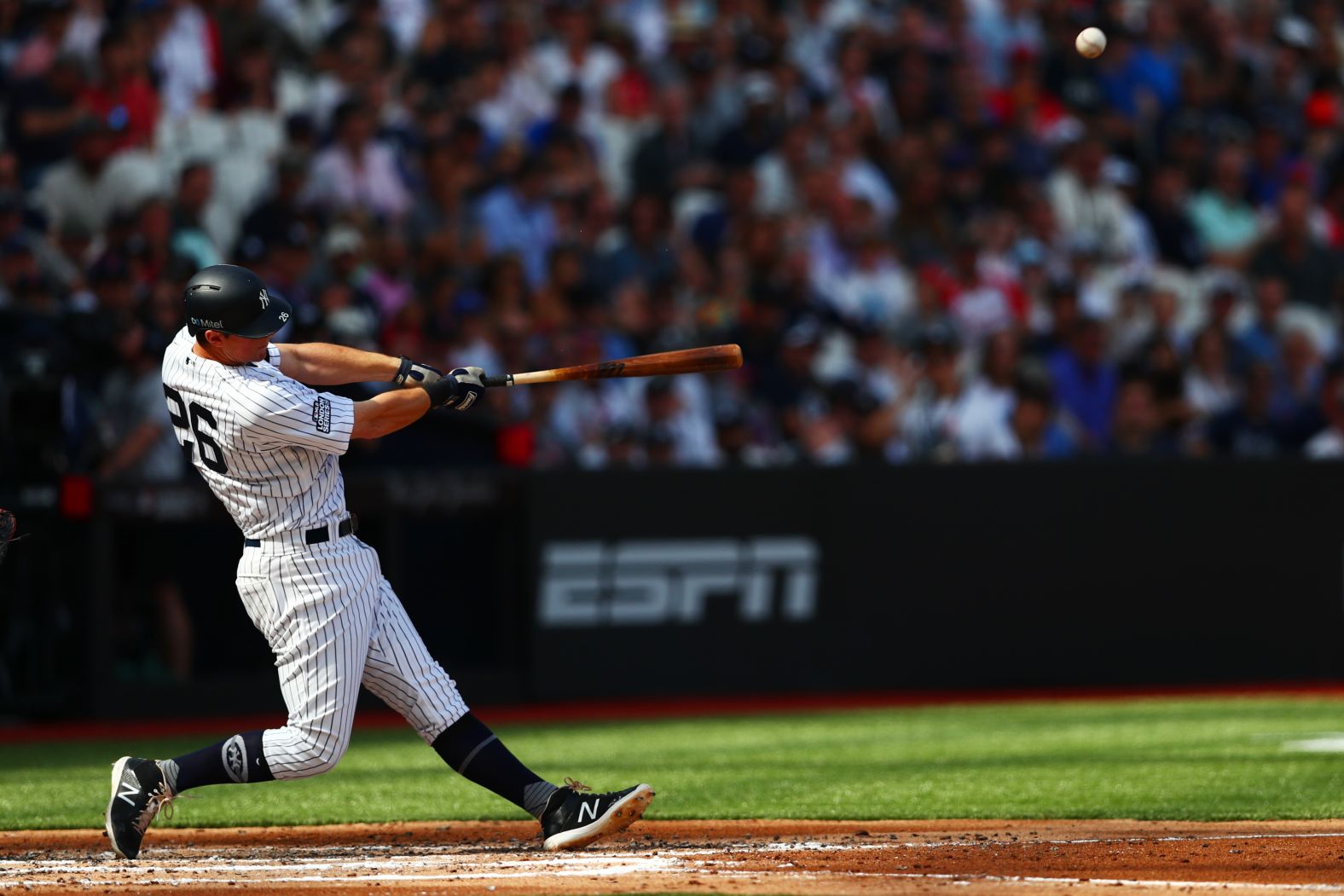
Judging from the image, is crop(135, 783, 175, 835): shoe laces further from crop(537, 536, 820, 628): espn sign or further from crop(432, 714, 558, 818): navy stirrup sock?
crop(537, 536, 820, 628): espn sign

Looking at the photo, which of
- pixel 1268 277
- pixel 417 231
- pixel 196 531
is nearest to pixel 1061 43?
pixel 1268 277

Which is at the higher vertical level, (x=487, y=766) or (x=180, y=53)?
(x=180, y=53)

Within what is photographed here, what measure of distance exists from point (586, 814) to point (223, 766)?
1053 millimetres

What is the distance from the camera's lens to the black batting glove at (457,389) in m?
5.45

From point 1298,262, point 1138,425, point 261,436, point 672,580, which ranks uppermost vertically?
point 1298,262

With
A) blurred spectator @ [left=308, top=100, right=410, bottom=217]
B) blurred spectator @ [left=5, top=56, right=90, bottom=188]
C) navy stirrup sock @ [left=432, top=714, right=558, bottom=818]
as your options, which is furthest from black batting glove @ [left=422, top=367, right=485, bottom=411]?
blurred spectator @ [left=308, top=100, right=410, bottom=217]

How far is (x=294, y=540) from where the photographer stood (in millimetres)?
5379

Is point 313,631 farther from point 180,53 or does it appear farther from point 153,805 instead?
point 180,53

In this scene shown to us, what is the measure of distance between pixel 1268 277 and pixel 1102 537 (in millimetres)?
3405

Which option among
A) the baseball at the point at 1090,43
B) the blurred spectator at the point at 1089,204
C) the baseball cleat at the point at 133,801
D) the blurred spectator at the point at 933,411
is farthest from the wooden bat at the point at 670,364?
the blurred spectator at the point at 1089,204

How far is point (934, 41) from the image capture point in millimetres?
14977

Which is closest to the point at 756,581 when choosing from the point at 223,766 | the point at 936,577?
the point at 936,577

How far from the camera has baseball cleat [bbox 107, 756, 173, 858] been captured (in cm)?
539

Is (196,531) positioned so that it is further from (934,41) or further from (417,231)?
(934,41)
